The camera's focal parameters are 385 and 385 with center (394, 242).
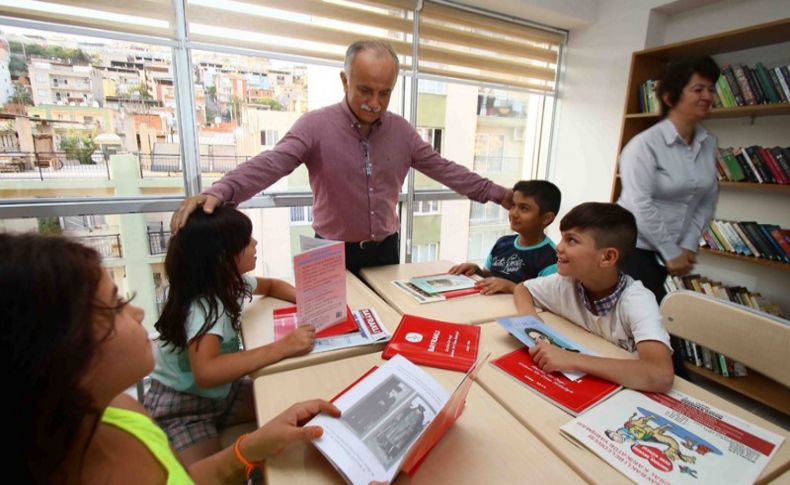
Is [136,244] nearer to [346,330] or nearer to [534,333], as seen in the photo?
[346,330]

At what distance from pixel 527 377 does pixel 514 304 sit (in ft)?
1.75

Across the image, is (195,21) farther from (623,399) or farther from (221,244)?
(623,399)

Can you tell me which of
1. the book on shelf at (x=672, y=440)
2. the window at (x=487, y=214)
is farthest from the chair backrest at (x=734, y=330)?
the window at (x=487, y=214)

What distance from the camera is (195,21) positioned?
7.71ft

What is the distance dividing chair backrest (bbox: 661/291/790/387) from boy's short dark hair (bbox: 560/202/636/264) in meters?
0.26

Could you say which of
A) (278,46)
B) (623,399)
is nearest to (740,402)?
(623,399)

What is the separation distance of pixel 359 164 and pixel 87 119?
1.77 metres

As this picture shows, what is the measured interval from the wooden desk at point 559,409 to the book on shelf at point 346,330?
335 millimetres

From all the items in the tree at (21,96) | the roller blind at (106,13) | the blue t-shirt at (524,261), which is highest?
the roller blind at (106,13)

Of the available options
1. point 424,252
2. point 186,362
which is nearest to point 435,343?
point 186,362

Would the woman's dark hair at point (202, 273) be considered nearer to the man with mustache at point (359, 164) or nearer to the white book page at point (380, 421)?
the man with mustache at point (359, 164)

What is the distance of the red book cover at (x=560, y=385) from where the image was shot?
2.96 feet

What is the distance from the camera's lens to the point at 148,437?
2.17 feet

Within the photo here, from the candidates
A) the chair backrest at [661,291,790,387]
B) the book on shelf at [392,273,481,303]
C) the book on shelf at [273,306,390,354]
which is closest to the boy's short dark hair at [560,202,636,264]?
the chair backrest at [661,291,790,387]
